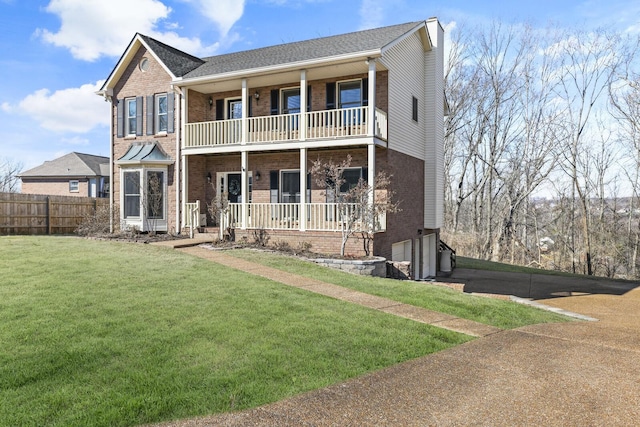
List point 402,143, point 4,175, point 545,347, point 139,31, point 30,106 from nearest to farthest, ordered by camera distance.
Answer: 1. point 545,347
2. point 402,143
3. point 139,31
4. point 4,175
5. point 30,106

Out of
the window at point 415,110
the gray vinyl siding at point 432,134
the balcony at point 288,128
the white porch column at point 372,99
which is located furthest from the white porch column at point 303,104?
the gray vinyl siding at point 432,134

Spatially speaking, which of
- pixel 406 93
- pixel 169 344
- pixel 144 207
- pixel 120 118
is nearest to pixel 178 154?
pixel 144 207

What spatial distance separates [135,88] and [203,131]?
435cm

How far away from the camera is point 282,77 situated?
1557 cm

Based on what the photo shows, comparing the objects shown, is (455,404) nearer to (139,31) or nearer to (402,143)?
(402,143)

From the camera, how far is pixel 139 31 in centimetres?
1781

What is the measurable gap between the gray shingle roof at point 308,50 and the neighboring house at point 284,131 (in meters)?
0.11

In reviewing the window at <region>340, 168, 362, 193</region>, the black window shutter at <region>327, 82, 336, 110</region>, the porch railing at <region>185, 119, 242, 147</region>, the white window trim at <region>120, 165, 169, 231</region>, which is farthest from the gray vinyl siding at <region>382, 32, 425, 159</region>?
the white window trim at <region>120, 165, 169, 231</region>

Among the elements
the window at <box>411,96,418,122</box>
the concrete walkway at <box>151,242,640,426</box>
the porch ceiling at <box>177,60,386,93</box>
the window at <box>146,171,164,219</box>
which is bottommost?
the concrete walkway at <box>151,242,640,426</box>

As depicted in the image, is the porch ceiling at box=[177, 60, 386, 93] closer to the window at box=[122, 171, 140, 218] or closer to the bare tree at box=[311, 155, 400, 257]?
the bare tree at box=[311, 155, 400, 257]

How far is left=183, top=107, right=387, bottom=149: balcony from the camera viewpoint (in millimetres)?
14250

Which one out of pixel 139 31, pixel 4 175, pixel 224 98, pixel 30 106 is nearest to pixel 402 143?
pixel 224 98

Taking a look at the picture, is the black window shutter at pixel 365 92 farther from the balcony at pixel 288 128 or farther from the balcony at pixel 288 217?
the balcony at pixel 288 217

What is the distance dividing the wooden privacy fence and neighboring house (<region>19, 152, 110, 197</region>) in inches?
543
